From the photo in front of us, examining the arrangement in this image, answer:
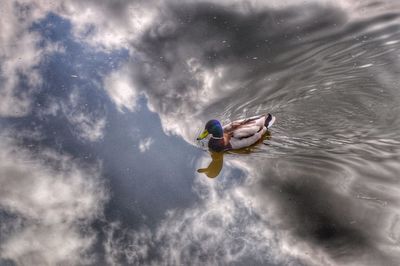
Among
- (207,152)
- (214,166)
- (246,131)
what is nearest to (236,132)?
(246,131)

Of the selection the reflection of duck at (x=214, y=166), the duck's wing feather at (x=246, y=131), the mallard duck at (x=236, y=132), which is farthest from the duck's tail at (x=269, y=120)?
the reflection of duck at (x=214, y=166)

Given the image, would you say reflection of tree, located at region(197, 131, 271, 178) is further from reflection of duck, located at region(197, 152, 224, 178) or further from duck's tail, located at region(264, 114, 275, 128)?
duck's tail, located at region(264, 114, 275, 128)

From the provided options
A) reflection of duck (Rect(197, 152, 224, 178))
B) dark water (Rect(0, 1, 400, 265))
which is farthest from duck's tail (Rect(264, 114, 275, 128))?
reflection of duck (Rect(197, 152, 224, 178))

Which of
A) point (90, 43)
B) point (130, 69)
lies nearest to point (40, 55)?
point (90, 43)

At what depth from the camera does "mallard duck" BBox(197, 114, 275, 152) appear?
7.23 metres

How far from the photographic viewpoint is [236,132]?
24.2 ft

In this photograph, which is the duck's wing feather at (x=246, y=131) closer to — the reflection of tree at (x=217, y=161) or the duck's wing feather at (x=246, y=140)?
the duck's wing feather at (x=246, y=140)

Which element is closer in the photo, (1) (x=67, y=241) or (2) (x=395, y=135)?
(1) (x=67, y=241)

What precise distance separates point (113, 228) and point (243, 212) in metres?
1.76

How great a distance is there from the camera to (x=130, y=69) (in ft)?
28.4

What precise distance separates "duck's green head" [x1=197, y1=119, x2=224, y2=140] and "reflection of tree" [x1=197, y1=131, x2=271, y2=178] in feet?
1.05

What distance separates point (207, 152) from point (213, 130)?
1.33 feet

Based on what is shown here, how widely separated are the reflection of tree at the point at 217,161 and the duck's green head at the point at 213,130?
0.32 metres

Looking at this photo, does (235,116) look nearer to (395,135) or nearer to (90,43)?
(395,135)
